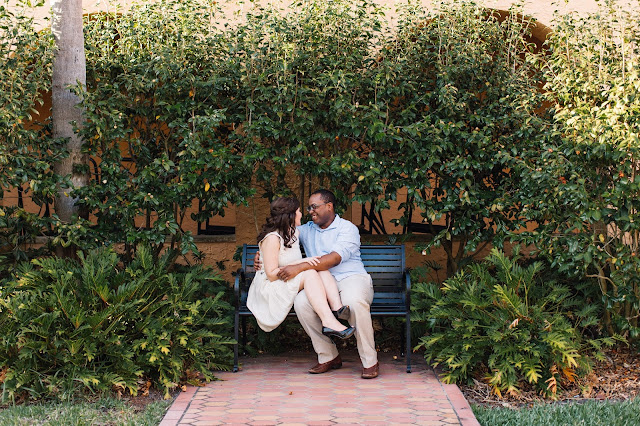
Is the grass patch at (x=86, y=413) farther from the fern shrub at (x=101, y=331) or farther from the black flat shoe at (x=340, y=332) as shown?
the black flat shoe at (x=340, y=332)

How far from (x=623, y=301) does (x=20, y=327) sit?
4.78m

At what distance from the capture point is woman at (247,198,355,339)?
19.4ft

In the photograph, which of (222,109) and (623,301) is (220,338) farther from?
(623,301)

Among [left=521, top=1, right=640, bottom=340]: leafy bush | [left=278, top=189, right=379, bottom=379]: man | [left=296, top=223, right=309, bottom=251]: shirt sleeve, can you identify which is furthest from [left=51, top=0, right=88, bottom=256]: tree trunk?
[left=521, top=1, right=640, bottom=340]: leafy bush

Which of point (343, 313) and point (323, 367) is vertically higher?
point (343, 313)

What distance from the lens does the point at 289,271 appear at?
6066mm

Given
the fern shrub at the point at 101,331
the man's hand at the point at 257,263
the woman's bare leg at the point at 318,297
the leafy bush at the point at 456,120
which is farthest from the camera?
the leafy bush at the point at 456,120

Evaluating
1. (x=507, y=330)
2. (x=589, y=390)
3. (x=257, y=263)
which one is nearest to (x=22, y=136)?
(x=257, y=263)

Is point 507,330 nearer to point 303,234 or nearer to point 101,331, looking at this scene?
point 303,234

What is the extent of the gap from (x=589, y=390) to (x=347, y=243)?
7.24ft

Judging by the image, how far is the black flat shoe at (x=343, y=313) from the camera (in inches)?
231

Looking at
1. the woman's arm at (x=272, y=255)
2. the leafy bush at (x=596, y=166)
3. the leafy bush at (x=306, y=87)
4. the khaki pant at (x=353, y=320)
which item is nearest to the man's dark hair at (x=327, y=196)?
the leafy bush at (x=306, y=87)

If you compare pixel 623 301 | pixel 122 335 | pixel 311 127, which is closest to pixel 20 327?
pixel 122 335

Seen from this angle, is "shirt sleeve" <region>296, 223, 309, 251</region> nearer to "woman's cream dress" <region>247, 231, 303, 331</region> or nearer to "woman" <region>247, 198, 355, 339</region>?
"woman" <region>247, 198, 355, 339</region>
